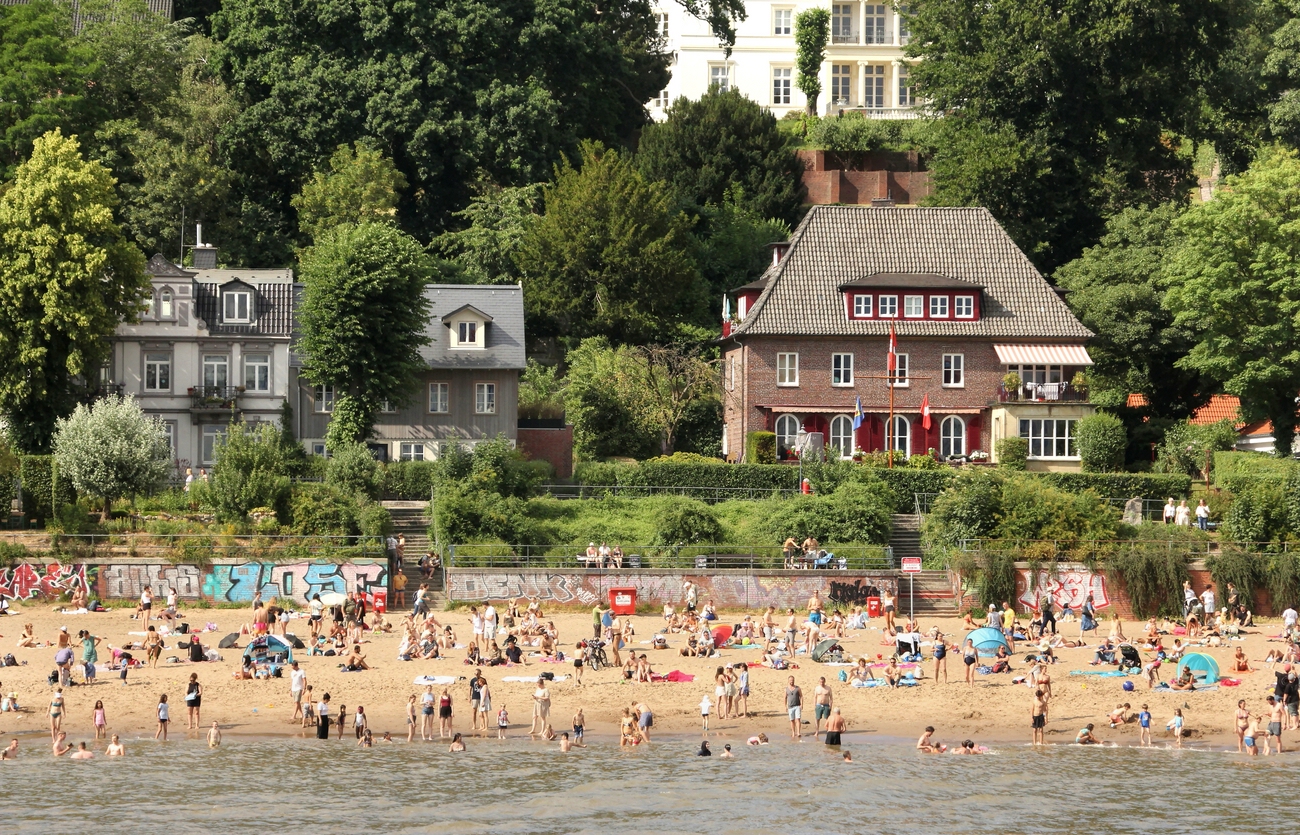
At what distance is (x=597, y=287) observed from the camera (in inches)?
3194

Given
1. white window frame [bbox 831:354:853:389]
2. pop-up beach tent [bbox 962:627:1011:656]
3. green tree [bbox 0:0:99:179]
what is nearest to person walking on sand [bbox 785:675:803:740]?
pop-up beach tent [bbox 962:627:1011:656]

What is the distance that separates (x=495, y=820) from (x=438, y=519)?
2462 cm

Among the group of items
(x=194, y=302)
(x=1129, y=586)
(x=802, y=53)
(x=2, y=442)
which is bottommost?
(x=1129, y=586)

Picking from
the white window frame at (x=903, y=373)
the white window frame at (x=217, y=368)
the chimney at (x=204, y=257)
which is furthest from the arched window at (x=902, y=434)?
the chimney at (x=204, y=257)

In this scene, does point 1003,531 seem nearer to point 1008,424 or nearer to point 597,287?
point 1008,424

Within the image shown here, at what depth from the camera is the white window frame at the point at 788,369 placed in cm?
7362

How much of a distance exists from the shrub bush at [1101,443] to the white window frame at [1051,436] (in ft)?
3.90

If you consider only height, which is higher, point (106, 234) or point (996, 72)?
point (996, 72)

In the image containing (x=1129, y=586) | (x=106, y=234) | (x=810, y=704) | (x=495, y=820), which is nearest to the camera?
(x=495, y=820)

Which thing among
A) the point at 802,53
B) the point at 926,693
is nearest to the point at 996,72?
the point at 802,53

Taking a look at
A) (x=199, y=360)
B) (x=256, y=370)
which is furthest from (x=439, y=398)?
(x=199, y=360)

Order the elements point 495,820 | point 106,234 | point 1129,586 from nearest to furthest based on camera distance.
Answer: point 495,820, point 1129,586, point 106,234

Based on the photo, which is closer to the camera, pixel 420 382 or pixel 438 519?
pixel 438 519

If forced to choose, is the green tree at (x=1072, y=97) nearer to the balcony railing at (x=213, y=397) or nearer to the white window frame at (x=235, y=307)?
the white window frame at (x=235, y=307)
